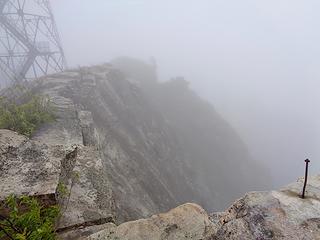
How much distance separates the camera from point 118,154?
1438 centimetres

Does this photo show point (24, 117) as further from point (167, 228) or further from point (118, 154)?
point (118, 154)

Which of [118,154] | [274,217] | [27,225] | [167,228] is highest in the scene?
[274,217]

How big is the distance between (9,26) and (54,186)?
70.5 feet

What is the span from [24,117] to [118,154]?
7.29 metres

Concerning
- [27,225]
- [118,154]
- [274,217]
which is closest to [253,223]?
[274,217]

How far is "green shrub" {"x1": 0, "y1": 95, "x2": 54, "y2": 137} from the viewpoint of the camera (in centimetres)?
→ 695

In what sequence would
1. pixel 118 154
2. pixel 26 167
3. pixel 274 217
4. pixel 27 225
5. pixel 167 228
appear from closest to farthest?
1. pixel 274 217
2. pixel 27 225
3. pixel 167 228
4. pixel 26 167
5. pixel 118 154

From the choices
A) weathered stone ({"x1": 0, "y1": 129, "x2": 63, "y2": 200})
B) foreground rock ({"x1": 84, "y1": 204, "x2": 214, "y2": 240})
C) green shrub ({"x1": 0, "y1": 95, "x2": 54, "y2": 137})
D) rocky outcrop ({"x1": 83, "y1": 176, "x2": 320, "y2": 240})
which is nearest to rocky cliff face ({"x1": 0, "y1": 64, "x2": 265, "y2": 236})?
weathered stone ({"x1": 0, "y1": 129, "x2": 63, "y2": 200})

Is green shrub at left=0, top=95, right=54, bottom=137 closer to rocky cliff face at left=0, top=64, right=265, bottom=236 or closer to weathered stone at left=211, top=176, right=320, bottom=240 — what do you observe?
rocky cliff face at left=0, top=64, right=265, bottom=236

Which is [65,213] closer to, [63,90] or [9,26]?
[63,90]

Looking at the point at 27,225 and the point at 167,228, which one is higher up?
the point at 27,225

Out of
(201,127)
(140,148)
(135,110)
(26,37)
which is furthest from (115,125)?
(201,127)

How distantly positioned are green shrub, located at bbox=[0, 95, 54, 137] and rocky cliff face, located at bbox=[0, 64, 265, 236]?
249 millimetres

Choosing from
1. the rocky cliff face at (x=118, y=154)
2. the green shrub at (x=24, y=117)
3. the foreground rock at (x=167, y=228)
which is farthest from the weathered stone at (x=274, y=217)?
the green shrub at (x=24, y=117)
